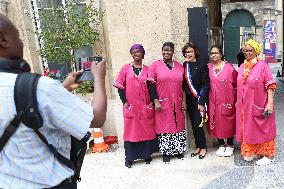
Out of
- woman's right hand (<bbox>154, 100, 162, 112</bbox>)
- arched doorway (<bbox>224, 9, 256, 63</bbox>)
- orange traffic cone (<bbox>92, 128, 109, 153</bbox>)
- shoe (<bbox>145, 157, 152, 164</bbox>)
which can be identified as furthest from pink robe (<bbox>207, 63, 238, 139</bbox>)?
arched doorway (<bbox>224, 9, 256, 63</bbox>)

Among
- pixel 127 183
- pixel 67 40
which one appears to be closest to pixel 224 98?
pixel 127 183

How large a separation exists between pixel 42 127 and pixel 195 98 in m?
3.06

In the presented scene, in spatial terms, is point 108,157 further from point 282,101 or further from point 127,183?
point 282,101

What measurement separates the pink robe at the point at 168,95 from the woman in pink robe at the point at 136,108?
11cm

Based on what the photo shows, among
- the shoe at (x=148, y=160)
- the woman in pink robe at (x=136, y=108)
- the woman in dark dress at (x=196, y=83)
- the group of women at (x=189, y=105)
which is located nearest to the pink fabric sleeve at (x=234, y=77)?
the group of women at (x=189, y=105)

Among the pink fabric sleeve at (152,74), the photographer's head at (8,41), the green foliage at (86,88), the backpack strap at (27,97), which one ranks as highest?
the photographer's head at (8,41)

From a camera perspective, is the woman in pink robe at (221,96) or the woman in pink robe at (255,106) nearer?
the woman in pink robe at (255,106)

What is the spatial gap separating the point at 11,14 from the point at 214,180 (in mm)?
4411

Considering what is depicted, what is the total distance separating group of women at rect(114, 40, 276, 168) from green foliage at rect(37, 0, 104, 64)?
1.32 meters

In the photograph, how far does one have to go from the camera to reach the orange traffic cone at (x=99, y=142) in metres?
5.00

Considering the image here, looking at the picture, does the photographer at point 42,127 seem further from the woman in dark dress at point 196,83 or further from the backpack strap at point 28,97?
the woman in dark dress at point 196,83

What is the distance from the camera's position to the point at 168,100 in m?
4.10

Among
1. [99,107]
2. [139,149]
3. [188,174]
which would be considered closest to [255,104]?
[188,174]

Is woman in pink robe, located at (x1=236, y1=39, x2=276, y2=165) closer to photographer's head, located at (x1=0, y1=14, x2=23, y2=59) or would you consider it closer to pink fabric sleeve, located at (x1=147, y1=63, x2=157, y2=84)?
pink fabric sleeve, located at (x1=147, y1=63, x2=157, y2=84)
